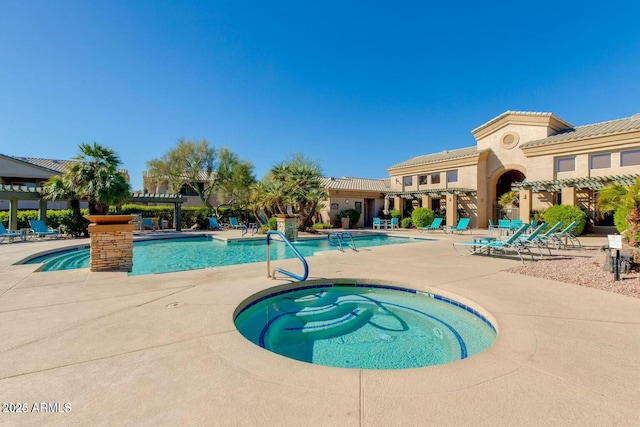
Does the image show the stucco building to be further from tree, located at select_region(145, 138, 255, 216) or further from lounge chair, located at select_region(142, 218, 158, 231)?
lounge chair, located at select_region(142, 218, 158, 231)

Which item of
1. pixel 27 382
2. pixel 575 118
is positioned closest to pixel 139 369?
pixel 27 382

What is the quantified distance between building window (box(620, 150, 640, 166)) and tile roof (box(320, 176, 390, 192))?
17.0 m

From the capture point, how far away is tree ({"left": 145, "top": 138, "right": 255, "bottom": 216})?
29.7 metres

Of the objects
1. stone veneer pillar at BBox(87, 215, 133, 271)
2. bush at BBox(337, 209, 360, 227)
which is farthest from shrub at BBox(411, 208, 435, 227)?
stone veneer pillar at BBox(87, 215, 133, 271)

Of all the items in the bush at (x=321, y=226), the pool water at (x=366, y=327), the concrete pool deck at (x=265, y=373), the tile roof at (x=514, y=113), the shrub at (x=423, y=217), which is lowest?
the pool water at (x=366, y=327)

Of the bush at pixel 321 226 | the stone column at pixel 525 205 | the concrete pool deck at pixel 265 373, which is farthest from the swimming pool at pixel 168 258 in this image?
the stone column at pixel 525 205

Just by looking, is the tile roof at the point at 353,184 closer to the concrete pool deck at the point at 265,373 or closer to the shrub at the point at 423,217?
the shrub at the point at 423,217

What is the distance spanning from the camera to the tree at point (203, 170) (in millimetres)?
29719

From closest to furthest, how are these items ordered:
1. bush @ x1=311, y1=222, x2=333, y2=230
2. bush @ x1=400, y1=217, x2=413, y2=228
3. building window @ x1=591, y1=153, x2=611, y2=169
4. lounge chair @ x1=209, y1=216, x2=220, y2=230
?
1. building window @ x1=591, y1=153, x2=611, y2=169
2. lounge chair @ x1=209, y1=216, x2=220, y2=230
3. bush @ x1=311, y1=222, x2=333, y2=230
4. bush @ x1=400, y1=217, x2=413, y2=228

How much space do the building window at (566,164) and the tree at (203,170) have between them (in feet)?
81.6

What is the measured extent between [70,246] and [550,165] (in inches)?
1103

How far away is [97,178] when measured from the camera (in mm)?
16484

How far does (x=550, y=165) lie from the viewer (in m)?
21.1

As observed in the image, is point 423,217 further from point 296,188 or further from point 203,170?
point 203,170
